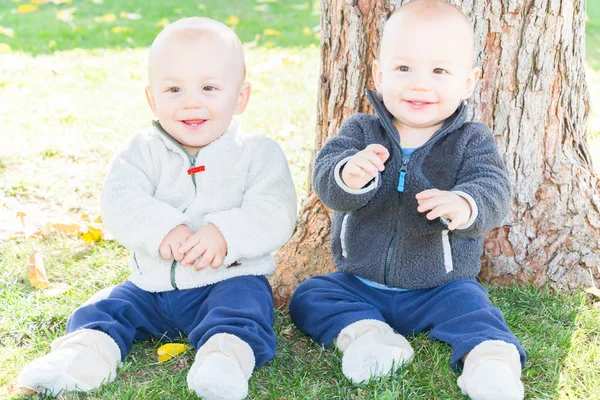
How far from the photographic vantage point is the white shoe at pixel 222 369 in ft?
7.13

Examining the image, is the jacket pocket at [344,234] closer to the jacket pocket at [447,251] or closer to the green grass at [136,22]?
the jacket pocket at [447,251]

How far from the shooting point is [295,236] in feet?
10.6

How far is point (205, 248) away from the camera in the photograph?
2.55m

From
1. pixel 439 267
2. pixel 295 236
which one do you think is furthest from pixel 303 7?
pixel 439 267

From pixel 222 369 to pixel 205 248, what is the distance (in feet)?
1.58

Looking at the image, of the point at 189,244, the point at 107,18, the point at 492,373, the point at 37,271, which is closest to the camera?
the point at 492,373

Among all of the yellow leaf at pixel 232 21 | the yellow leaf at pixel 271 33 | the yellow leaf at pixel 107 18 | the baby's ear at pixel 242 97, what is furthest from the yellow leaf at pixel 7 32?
the baby's ear at pixel 242 97

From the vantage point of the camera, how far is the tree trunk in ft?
9.20

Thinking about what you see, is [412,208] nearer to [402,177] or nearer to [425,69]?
[402,177]

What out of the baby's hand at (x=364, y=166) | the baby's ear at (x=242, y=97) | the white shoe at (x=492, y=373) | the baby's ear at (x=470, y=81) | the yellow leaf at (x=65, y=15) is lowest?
the white shoe at (x=492, y=373)

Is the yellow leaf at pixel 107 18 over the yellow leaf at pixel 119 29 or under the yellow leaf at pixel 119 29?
over

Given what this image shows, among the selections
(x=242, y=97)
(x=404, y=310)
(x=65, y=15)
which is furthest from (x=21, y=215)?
(x=65, y=15)

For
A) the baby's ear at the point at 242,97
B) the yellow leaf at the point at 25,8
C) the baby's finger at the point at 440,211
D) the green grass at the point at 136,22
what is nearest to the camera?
the baby's finger at the point at 440,211

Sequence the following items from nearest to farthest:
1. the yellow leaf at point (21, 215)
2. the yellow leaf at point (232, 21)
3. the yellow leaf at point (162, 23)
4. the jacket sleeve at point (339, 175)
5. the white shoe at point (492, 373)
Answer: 1. the white shoe at point (492, 373)
2. the jacket sleeve at point (339, 175)
3. the yellow leaf at point (21, 215)
4. the yellow leaf at point (162, 23)
5. the yellow leaf at point (232, 21)
